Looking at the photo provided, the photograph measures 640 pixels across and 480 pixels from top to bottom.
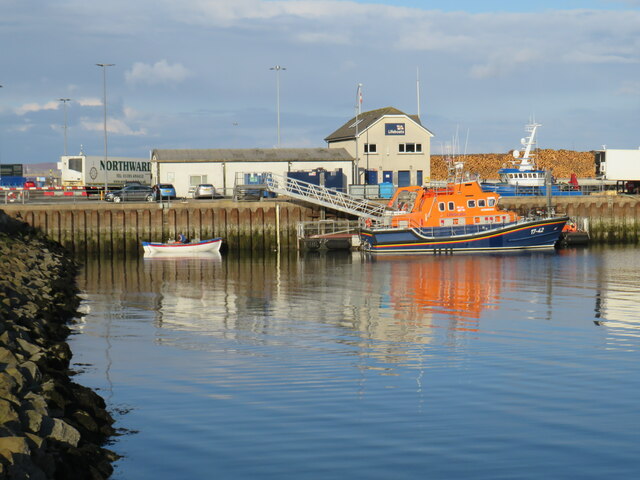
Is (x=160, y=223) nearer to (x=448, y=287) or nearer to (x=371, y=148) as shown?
(x=371, y=148)

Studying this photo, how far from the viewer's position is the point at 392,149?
71562 millimetres

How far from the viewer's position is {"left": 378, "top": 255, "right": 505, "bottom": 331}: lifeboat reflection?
1117 inches

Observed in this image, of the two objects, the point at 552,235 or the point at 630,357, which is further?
the point at 552,235

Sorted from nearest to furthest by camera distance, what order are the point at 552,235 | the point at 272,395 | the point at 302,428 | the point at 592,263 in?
the point at 302,428
the point at 272,395
the point at 592,263
the point at 552,235

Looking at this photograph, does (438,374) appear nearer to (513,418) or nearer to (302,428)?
(513,418)

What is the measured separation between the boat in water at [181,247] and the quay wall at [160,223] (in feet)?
6.73

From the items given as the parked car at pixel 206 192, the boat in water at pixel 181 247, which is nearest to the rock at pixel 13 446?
the boat in water at pixel 181 247

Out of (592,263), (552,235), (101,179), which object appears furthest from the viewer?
(101,179)

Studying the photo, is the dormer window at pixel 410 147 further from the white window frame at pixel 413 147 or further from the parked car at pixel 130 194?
the parked car at pixel 130 194

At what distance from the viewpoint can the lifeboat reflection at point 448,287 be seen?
2838cm

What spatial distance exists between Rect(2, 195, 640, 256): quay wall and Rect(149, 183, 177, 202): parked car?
5.90 meters

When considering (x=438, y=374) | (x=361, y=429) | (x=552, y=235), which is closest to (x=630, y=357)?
(x=438, y=374)

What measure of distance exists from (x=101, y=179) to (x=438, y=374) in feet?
205

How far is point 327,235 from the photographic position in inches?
2156
